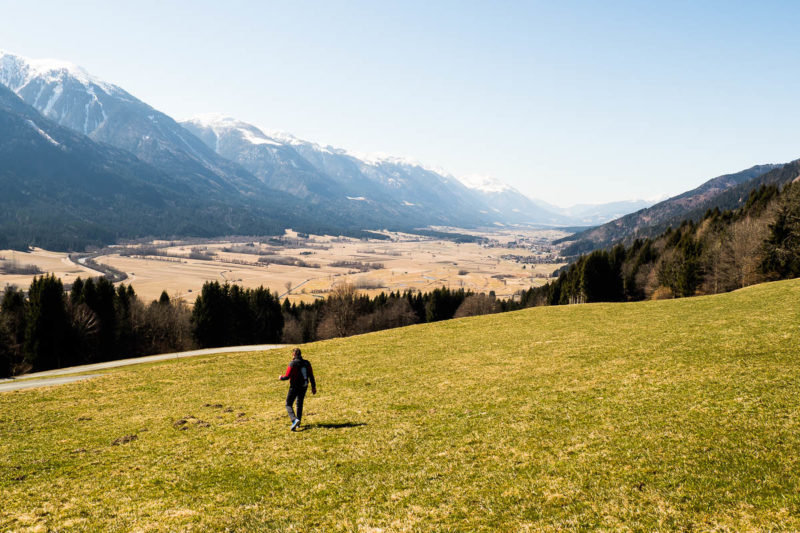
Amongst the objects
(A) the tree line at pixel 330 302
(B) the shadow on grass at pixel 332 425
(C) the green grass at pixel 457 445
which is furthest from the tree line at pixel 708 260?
(B) the shadow on grass at pixel 332 425

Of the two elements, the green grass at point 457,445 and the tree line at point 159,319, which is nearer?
the green grass at point 457,445

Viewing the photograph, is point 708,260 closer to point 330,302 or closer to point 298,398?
point 330,302

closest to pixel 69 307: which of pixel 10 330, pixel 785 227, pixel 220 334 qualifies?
pixel 10 330

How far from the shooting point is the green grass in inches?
426

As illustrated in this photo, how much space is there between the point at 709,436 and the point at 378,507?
37.5 feet

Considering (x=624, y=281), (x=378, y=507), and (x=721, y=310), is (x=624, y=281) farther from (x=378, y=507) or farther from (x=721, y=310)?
(x=378, y=507)

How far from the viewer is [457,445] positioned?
51.9ft

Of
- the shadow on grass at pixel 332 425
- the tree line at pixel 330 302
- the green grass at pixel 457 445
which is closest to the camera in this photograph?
the green grass at pixel 457 445

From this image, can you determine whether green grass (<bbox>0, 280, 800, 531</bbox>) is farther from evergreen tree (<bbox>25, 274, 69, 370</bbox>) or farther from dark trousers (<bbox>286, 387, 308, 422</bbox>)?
evergreen tree (<bbox>25, 274, 69, 370</bbox>)

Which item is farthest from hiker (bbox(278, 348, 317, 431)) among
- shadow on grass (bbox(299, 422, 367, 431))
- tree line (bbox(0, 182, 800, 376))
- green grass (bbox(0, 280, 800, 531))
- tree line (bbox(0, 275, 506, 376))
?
tree line (bbox(0, 182, 800, 376))

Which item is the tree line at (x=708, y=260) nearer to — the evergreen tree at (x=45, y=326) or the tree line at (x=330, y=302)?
the tree line at (x=330, y=302)

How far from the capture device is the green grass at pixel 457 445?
10.8 metres

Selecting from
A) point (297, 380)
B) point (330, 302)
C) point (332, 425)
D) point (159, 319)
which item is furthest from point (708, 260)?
point (159, 319)

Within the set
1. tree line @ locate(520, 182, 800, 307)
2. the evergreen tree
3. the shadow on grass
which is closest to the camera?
the shadow on grass
